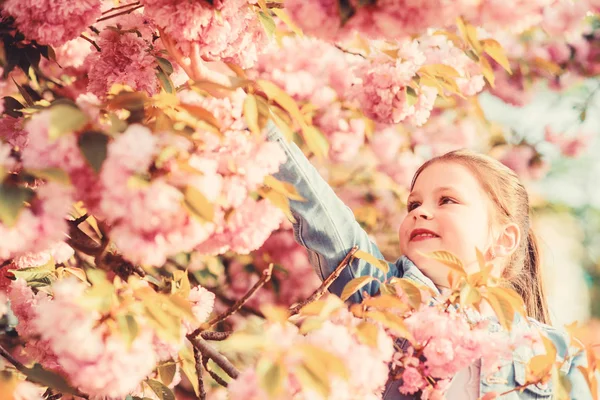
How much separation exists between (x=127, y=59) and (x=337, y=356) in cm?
84

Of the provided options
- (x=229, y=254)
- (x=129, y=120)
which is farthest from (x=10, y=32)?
(x=229, y=254)

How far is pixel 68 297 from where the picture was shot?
3.27ft

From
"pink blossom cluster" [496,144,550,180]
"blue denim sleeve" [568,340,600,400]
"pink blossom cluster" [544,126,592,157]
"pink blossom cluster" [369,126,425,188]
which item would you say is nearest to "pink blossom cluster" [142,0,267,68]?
"blue denim sleeve" [568,340,600,400]

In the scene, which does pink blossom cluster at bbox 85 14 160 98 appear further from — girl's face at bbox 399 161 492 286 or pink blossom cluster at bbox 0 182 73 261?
girl's face at bbox 399 161 492 286

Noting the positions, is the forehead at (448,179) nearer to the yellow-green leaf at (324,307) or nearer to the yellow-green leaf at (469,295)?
the yellow-green leaf at (469,295)

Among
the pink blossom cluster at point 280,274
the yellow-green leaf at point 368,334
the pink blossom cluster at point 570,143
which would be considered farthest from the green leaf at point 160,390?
the pink blossom cluster at point 570,143

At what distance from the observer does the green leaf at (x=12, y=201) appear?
36.8 inches

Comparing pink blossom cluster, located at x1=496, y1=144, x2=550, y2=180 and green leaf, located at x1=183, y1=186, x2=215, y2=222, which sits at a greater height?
green leaf, located at x1=183, y1=186, x2=215, y2=222

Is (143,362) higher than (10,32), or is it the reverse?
(10,32)

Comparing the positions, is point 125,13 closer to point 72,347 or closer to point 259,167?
point 259,167

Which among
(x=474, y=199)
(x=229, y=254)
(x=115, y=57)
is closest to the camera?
(x=115, y=57)

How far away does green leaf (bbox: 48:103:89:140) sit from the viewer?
867 mm

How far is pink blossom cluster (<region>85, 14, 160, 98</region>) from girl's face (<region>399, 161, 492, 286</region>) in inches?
26.1

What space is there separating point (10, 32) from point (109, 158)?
0.67 m
